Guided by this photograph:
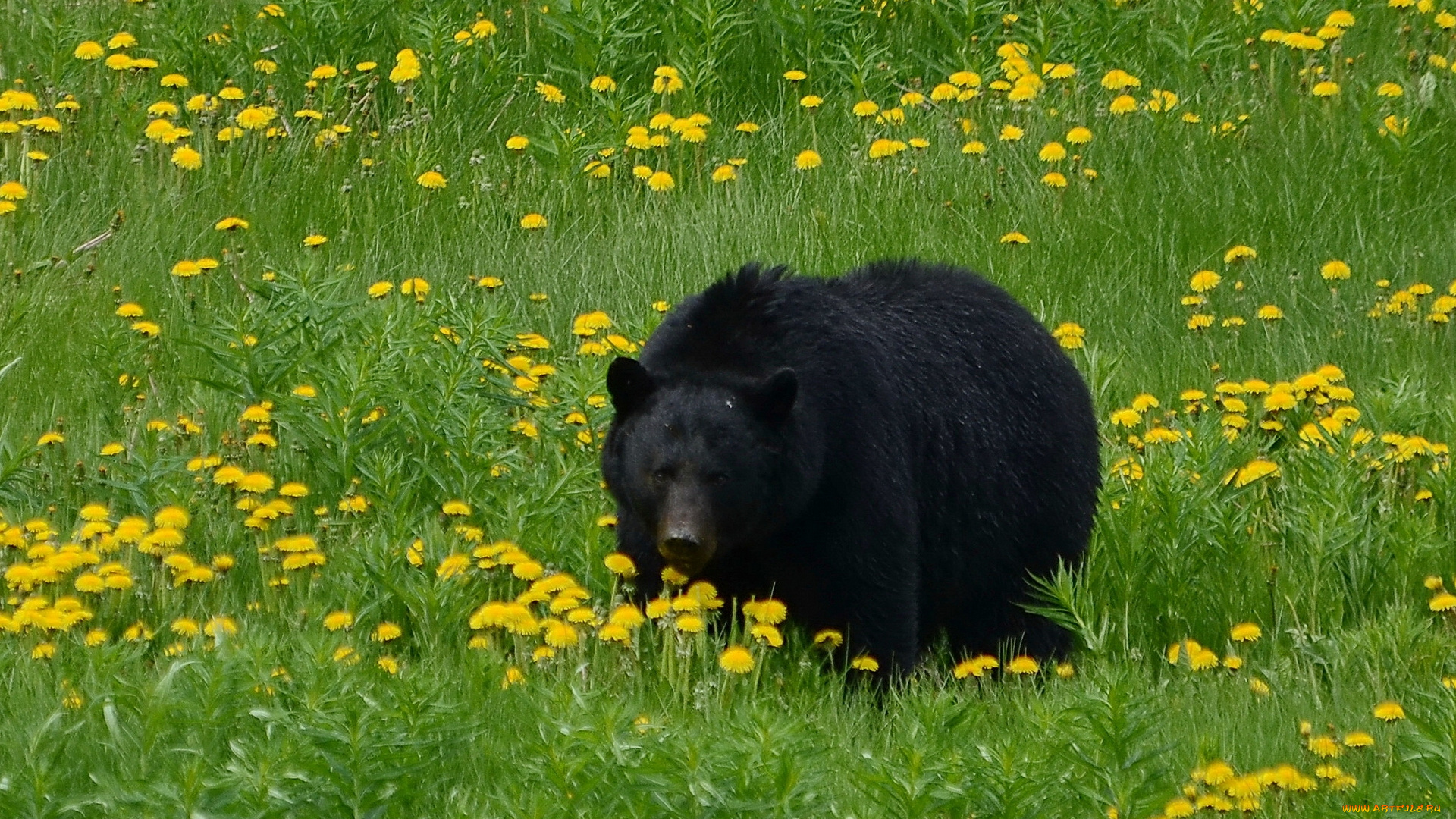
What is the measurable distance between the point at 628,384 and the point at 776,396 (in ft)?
1.34

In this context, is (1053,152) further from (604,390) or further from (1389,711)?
(1389,711)

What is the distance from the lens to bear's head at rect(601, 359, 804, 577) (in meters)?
5.23

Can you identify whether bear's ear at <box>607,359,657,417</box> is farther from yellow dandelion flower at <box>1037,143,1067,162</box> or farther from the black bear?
yellow dandelion flower at <box>1037,143,1067,162</box>

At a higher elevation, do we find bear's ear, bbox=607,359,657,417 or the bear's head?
bear's ear, bbox=607,359,657,417

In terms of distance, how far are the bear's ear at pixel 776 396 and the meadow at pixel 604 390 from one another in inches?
19.6

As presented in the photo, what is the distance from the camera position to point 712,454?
5.28 m

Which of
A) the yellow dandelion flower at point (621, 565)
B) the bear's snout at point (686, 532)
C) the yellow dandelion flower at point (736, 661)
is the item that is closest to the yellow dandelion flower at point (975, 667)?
the yellow dandelion flower at point (736, 661)

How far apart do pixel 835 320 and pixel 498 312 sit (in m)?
1.48

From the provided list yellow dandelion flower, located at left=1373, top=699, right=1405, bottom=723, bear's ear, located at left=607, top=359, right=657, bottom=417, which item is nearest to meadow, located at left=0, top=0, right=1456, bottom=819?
yellow dandelion flower, located at left=1373, top=699, right=1405, bottom=723

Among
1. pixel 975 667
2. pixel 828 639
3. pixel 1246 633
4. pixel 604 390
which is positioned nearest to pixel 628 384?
pixel 828 639

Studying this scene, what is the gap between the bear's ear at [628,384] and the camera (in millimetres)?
5273

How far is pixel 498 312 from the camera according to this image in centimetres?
672

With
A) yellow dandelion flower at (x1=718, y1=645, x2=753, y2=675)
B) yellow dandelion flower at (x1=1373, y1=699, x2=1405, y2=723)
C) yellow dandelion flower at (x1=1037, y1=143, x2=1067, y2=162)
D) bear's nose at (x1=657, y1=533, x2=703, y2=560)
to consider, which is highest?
yellow dandelion flower at (x1=1037, y1=143, x2=1067, y2=162)

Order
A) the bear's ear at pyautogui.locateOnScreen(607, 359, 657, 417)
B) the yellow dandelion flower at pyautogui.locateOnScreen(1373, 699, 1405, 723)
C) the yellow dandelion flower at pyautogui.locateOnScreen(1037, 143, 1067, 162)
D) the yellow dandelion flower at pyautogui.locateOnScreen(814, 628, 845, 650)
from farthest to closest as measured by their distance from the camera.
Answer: the yellow dandelion flower at pyautogui.locateOnScreen(1037, 143, 1067, 162), the bear's ear at pyautogui.locateOnScreen(607, 359, 657, 417), the yellow dandelion flower at pyautogui.locateOnScreen(814, 628, 845, 650), the yellow dandelion flower at pyautogui.locateOnScreen(1373, 699, 1405, 723)
